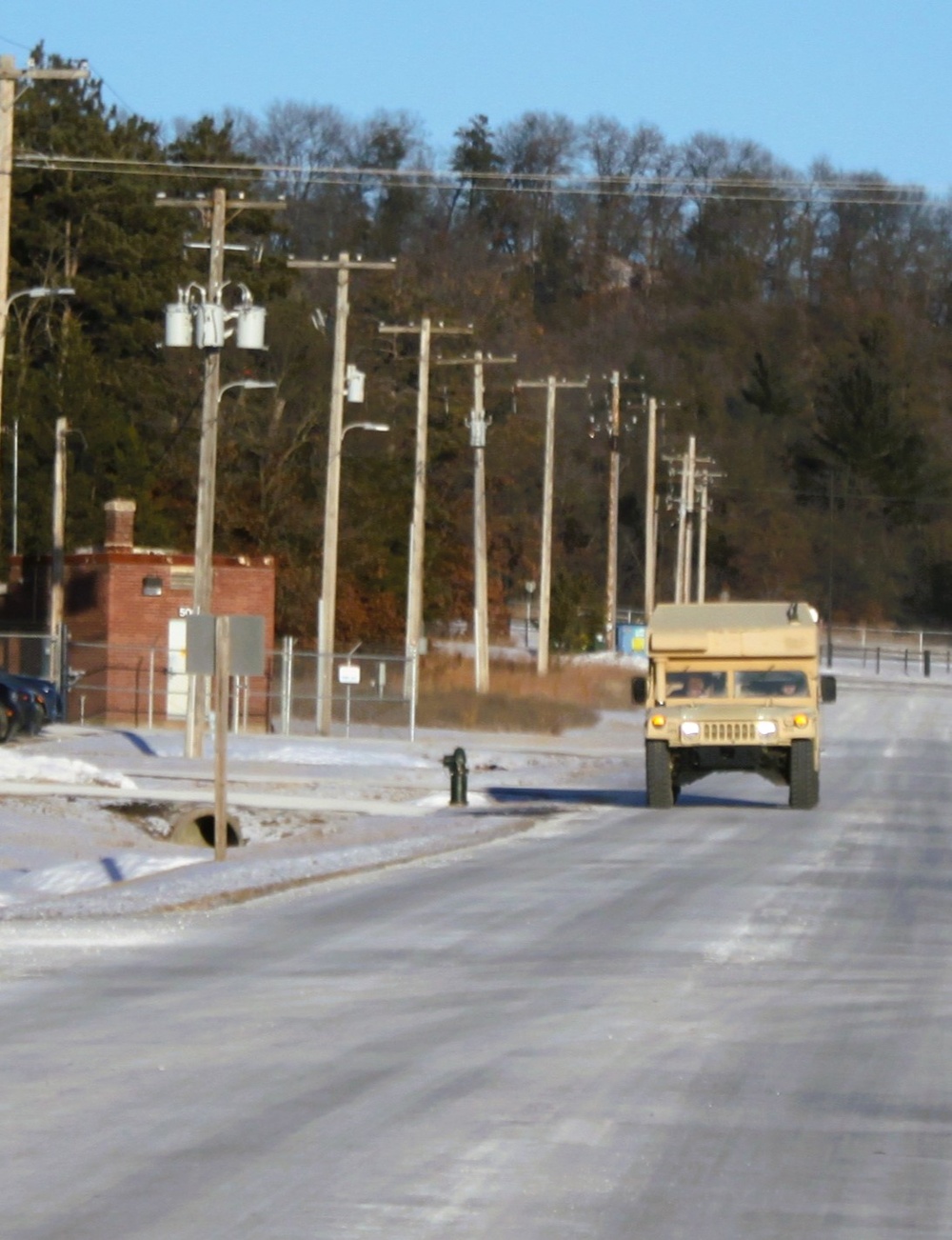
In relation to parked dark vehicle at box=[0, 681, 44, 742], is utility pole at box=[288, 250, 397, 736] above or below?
above

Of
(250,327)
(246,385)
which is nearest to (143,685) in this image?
(246,385)

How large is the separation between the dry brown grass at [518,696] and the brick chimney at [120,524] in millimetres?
8711

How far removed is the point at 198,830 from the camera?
27797 mm

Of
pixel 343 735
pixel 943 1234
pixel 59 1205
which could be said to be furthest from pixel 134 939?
pixel 343 735

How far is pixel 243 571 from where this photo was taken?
51.3m

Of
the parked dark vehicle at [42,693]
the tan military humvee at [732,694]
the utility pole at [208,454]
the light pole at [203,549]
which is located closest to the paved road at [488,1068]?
the tan military humvee at [732,694]

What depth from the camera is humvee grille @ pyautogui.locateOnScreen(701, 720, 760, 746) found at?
1101 inches

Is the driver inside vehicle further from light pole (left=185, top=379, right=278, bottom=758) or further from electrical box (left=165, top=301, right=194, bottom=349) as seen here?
electrical box (left=165, top=301, right=194, bottom=349)

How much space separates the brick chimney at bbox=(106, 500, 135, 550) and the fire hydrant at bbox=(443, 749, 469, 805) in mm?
22494

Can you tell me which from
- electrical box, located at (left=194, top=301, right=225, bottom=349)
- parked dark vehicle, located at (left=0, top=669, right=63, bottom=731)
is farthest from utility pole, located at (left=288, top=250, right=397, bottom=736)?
electrical box, located at (left=194, top=301, right=225, bottom=349)

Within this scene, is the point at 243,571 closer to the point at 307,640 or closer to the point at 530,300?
the point at 307,640

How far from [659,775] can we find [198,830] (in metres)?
6.33

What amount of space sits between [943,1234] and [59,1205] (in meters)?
3.01

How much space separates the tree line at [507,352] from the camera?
2758 inches
